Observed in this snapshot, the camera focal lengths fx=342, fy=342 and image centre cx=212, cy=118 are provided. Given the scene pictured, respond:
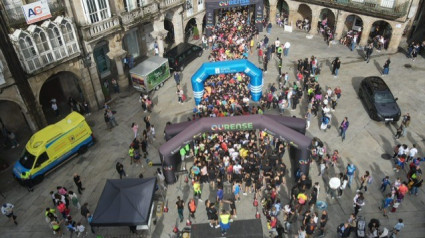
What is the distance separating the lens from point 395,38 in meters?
33.6

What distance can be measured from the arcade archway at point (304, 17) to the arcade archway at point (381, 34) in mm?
7118

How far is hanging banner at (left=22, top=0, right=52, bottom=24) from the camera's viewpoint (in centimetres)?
2148

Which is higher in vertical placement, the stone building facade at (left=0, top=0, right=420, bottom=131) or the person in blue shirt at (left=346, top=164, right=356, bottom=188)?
the stone building facade at (left=0, top=0, right=420, bottom=131)

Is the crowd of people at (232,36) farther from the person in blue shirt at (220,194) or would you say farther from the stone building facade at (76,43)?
the person in blue shirt at (220,194)

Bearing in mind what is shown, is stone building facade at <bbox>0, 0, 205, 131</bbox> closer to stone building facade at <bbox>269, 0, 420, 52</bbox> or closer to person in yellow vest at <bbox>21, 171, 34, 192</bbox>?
person in yellow vest at <bbox>21, 171, 34, 192</bbox>

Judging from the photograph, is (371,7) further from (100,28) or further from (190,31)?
(100,28)

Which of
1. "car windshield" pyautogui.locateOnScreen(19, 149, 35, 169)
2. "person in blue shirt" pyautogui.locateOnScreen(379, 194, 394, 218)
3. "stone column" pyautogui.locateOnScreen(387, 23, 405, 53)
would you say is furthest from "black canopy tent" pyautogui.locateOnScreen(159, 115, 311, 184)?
"stone column" pyautogui.locateOnScreen(387, 23, 405, 53)

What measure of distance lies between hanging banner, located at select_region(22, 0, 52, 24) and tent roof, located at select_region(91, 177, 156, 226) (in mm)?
12040

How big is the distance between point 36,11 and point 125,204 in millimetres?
13976

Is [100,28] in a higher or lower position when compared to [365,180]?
higher

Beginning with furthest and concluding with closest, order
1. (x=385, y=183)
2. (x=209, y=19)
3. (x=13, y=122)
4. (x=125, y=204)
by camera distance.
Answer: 1. (x=209, y=19)
2. (x=13, y=122)
3. (x=385, y=183)
4. (x=125, y=204)

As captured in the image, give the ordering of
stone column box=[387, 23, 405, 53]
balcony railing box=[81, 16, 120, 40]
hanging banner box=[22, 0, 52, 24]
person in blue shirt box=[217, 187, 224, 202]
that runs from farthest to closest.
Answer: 1. stone column box=[387, 23, 405, 53]
2. balcony railing box=[81, 16, 120, 40]
3. hanging banner box=[22, 0, 52, 24]
4. person in blue shirt box=[217, 187, 224, 202]

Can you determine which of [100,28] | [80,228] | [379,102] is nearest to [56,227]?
[80,228]

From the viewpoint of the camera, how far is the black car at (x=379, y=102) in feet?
81.2
